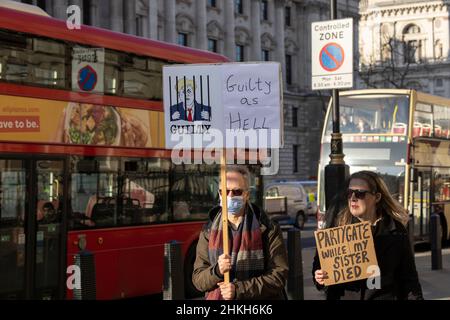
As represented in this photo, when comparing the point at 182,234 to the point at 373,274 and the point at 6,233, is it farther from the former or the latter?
the point at 373,274

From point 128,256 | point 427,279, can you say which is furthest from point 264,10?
point 128,256

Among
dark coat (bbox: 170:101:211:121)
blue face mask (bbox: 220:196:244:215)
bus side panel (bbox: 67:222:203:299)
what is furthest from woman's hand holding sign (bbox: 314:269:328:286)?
bus side panel (bbox: 67:222:203:299)

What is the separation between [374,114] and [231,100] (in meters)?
14.2

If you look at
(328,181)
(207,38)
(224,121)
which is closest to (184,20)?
(207,38)

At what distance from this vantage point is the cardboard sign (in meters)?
4.59

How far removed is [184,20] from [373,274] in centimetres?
5223

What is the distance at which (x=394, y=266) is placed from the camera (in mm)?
4539

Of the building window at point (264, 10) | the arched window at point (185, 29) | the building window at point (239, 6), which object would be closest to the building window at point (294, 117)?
the building window at point (264, 10)

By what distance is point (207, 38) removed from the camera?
5841 centimetres

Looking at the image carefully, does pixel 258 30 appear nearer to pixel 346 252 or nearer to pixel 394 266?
pixel 346 252

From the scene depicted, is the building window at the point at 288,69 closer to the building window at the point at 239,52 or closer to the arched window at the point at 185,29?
the building window at the point at 239,52

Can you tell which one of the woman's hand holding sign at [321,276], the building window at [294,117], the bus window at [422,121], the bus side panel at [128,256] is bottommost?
the bus side panel at [128,256]

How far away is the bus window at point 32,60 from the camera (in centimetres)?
919

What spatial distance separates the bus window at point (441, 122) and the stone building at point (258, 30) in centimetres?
2765
